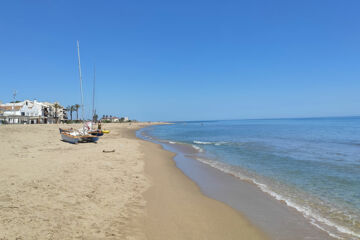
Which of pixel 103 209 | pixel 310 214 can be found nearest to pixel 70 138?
pixel 103 209

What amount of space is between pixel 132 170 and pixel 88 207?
18.8 feet

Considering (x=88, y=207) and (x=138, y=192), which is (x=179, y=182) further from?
(x=88, y=207)

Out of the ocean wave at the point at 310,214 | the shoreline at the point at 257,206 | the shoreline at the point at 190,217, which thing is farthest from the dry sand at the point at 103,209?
the ocean wave at the point at 310,214

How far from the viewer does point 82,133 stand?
996 inches

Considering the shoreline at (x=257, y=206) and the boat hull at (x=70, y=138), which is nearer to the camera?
the shoreline at (x=257, y=206)

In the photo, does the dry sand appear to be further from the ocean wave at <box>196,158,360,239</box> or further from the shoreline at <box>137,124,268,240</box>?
the ocean wave at <box>196,158,360,239</box>

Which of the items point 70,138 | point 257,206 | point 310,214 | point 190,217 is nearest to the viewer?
point 190,217

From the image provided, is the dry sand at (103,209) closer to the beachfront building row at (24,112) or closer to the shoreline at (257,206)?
the shoreline at (257,206)

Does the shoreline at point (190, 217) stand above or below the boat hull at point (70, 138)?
below

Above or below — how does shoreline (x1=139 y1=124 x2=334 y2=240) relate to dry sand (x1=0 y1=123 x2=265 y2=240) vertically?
below

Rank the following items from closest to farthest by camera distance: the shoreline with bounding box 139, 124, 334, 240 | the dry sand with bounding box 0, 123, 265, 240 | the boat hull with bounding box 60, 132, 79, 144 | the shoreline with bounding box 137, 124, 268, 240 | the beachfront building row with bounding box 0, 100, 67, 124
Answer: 1. the dry sand with bounding box 0, 123, 265, 240
2. the shoreline with bounding box 137, 124, 268, 240
3. the shoreline with bounding box 139, 124, 334, 240
4. the boat hull with bounding box 60, 132, 79, 144
5. the beachfront building row with bounding box 0, 100, 67, 124

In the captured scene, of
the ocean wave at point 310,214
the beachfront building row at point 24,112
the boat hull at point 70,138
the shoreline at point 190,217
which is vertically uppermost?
the beachfront building row at point 24,112

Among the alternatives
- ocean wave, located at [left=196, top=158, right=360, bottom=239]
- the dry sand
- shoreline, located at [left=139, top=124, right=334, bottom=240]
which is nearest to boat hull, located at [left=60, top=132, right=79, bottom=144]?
the dry sand

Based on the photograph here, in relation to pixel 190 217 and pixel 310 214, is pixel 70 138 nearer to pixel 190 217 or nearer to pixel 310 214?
pixel 190 217
